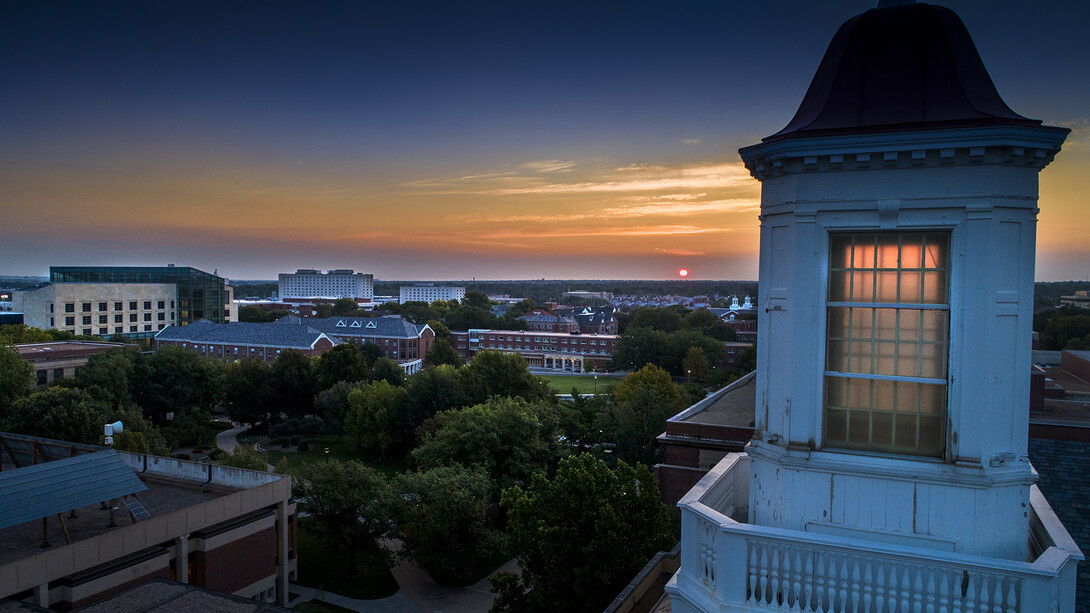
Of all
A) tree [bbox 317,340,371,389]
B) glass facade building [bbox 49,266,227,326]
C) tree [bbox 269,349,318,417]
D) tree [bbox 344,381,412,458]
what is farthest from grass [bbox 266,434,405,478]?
glass facade building [bbox 49,266,227,326]

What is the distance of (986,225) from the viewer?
16.4 ft

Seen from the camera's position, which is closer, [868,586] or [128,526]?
[868,586]

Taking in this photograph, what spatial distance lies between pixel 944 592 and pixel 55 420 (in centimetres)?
3713

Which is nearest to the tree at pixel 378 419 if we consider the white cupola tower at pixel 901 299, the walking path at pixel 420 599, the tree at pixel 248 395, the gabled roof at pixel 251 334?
the tree at pixel 248 395

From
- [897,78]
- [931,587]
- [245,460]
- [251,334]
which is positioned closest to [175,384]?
[245,460]

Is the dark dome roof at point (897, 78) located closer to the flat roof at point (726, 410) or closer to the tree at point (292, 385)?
the flat roof at point (726, 410)

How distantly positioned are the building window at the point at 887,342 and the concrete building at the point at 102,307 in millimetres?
90836

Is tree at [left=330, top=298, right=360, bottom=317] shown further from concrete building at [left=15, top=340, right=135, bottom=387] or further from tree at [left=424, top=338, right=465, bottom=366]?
concrete building at [left=15, top=340, right=135, bottom=387]

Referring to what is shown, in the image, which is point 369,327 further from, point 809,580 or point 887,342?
point 809,580

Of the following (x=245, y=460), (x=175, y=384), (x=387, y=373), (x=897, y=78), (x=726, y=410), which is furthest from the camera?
(x=387, y=373)

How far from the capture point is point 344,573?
75.1ft

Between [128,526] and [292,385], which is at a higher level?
[128,526]

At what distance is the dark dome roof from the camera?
17.6ft

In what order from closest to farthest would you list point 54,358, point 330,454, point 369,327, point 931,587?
point 931,587
point 330,454
point 54,358
point 369,327
